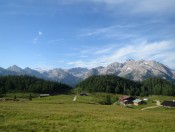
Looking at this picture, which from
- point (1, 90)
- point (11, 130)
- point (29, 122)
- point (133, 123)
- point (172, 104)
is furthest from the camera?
point (1, 90)

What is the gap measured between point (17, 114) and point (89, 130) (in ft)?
51.9

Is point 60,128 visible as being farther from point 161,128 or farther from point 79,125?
point 161,128

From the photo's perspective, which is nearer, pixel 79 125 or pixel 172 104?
pixel 79 125

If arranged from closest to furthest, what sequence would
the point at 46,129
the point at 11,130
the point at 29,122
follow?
1. the point at 11,130
2. the point at 46,129
3. the point at 29,122

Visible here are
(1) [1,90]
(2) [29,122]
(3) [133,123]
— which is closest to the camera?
(2) [29,122]

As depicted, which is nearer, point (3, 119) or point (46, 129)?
point (46, 129)

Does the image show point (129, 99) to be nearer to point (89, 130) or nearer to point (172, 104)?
point (172, 104)

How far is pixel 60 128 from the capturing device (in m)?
35.1

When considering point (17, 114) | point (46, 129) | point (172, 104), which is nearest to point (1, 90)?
point (172, 104)

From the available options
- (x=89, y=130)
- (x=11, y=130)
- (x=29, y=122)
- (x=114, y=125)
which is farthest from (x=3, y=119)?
(x=114, y=125)

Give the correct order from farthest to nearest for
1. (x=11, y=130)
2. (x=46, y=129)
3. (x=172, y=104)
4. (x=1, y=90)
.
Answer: (x=1, y=90) < (x=172, y=104) < (x=46, y=129) < (x=11, y=130)

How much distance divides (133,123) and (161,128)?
16.2 feet

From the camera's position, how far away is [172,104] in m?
123

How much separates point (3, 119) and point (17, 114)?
5334mm
